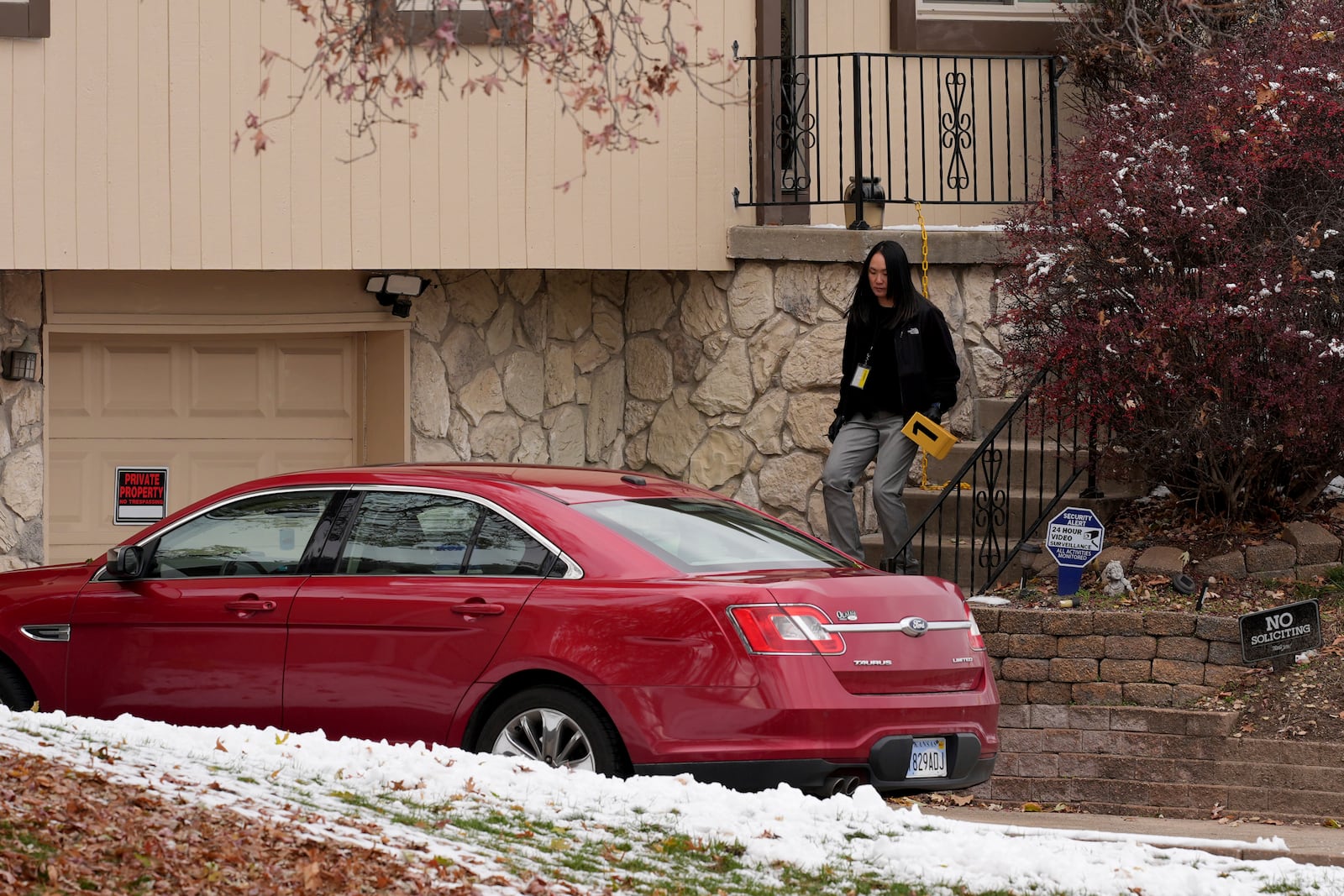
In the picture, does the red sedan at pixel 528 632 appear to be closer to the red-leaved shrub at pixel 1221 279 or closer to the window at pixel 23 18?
the red-leaved shrub at pixel 1221 279

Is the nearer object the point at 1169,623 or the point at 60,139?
the point at 1169,623

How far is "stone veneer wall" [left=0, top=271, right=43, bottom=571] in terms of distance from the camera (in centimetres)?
1148

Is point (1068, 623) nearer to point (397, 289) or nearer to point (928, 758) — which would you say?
point (928, 758)

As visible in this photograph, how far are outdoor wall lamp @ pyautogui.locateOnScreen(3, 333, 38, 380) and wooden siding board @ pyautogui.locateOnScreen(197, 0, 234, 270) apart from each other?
1521 mm

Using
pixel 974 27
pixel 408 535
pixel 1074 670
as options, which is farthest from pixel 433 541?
pixel 974 27

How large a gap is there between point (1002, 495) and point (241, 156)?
503 centimetres

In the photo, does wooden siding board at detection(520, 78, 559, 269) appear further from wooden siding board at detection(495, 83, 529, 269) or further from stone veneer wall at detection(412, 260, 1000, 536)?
stone veneer wall at detection(412, 260, 1000, 536)

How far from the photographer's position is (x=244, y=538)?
7320 millimetres

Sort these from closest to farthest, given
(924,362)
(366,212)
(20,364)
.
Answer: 1. (924,362)
2. (366,212)
3. (20,364)

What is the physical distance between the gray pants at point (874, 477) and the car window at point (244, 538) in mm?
3456

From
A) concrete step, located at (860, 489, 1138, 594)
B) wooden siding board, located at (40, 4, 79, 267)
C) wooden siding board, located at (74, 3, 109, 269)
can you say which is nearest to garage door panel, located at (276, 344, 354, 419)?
wooden siding board, located at (74, 3, 109, 269)

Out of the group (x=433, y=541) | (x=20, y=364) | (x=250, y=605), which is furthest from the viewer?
Answer: (x=20, y=364)

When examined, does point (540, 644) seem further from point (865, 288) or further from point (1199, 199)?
point (1199, 199)

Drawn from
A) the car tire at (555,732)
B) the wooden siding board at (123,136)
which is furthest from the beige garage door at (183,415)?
the car tire at (555,732)
